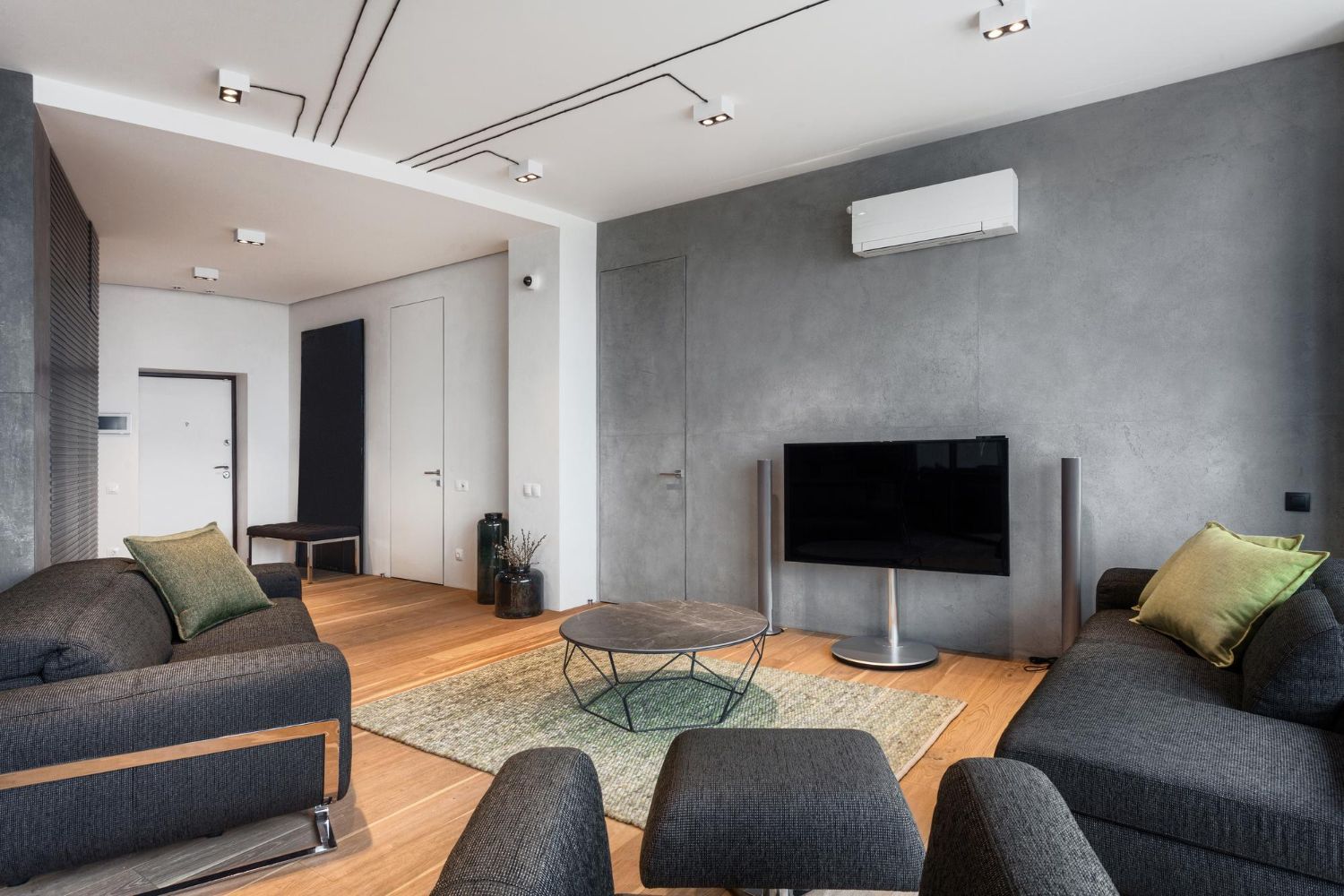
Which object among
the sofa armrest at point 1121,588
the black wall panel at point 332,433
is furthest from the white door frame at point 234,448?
the sofa armrest at point 1121,588

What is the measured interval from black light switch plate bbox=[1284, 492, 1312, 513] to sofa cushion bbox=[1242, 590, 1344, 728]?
143cm

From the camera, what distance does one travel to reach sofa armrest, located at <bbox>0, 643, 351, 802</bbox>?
1.78 meters

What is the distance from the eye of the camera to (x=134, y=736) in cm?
186

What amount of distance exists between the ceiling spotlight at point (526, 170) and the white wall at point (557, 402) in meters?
0.85

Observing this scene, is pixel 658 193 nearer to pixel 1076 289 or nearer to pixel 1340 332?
pixel 1076 289

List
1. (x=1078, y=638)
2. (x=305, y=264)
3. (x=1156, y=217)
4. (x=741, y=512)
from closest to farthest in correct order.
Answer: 1. (x=1078, y=638)
2. (x=1156, y=217)
3. (x=741, y=512)
4. (x=305, y=264)

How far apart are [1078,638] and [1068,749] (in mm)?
1117

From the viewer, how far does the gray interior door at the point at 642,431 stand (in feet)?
16.7

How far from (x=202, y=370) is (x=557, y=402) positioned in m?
4.07

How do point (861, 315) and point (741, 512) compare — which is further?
point (741, 512)

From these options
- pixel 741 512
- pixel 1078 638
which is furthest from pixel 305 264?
pixel 1078 638

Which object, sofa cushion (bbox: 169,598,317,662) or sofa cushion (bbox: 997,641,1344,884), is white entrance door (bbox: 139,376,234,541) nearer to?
sofa cushion (bbox: 169,598,317,662)

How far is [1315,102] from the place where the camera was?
3148 mm

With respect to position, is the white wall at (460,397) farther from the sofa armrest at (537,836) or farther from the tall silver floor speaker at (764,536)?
the sofa armrest at (537,836)
